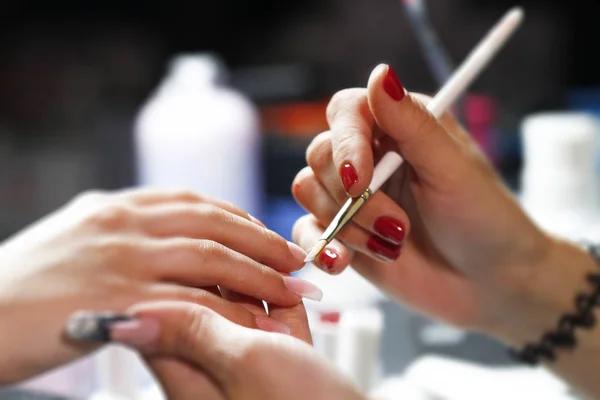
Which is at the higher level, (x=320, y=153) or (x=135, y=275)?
(x=320, y=153)

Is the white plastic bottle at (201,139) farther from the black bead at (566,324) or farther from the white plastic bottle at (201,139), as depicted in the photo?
the black bead at (566,324)

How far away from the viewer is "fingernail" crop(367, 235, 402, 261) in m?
0.42

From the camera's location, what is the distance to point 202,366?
0.28 m

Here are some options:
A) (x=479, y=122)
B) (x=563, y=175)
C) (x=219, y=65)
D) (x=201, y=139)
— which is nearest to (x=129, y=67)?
(x=219, y=65)

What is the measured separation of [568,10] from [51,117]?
2.50 ft

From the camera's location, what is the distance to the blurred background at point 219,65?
38.3 inches

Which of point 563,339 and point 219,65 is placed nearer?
point 563,339

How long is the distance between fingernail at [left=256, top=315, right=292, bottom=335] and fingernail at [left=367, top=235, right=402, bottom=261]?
108 millimetres

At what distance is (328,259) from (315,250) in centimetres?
2

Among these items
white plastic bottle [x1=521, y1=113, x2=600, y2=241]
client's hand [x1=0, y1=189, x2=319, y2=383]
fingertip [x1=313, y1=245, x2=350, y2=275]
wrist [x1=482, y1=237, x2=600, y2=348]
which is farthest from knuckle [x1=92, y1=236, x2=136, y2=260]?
white plastic bottle [x1=521, y1=113, x2=600, y2=241]

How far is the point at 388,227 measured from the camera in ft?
1.36

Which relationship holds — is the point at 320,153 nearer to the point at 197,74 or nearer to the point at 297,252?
the point at 297,252

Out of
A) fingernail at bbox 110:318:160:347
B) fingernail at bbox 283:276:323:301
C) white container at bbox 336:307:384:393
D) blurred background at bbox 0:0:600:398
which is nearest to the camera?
fingernail at bbox 110:318:160:347

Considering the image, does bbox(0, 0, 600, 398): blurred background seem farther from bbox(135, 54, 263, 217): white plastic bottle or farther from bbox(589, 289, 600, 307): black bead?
bbox(589, 289, 600, 307): black bead
